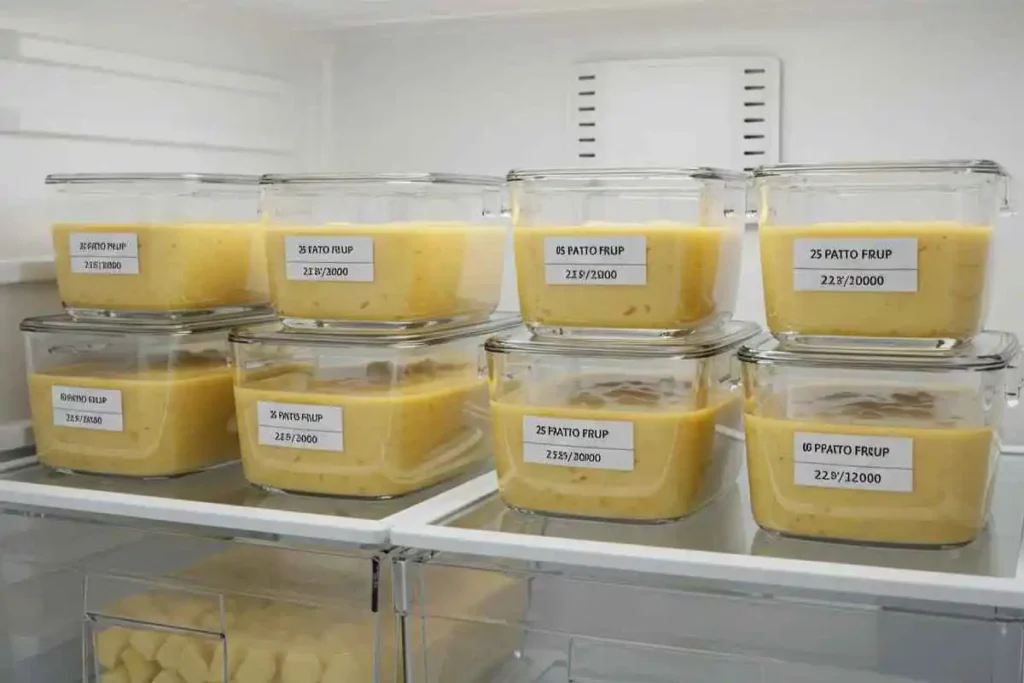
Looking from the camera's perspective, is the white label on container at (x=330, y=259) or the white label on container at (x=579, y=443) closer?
the white label on container at (x=579, y=443)

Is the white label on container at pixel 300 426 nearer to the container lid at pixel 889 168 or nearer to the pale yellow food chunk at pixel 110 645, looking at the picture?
the pale yellow food chunk at pixel 110 645

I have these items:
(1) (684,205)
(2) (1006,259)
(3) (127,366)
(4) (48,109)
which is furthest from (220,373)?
(2) (1006,259)

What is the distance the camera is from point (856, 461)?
88 cm

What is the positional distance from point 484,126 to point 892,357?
741mm

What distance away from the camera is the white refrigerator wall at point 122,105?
123cm

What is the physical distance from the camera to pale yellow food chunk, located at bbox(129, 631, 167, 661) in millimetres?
1077

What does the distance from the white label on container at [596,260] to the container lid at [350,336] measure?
16 cm

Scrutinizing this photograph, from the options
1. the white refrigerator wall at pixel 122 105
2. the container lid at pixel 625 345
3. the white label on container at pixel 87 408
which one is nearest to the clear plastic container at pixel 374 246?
the container lid at pixel 625 345

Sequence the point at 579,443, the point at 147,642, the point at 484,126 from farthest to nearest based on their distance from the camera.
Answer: the point at 484,126 < the point at 147,642 < the point at 579,443

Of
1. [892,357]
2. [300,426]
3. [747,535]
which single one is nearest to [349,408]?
[300,426]

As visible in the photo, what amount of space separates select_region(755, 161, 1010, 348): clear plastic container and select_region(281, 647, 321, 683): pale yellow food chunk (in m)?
0.50

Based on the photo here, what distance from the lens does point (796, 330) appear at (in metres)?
0.93

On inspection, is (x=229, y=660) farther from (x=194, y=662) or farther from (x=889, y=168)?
(x=889, y=168)

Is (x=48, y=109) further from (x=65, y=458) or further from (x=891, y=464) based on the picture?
(x=891, y=464)
